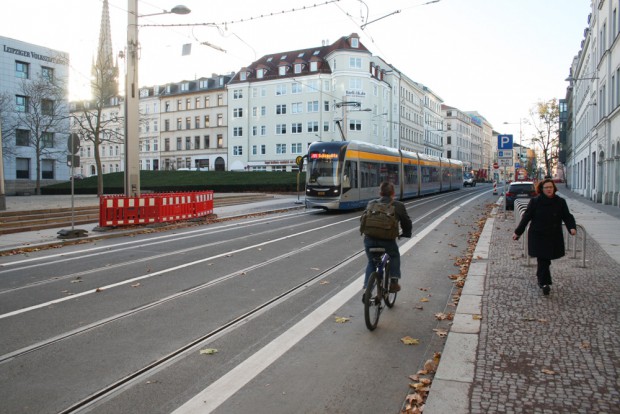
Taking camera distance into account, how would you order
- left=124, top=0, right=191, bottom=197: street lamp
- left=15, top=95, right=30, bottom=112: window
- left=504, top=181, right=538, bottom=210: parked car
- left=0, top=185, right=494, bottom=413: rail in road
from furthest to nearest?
left=15, top=95, right=30, bottom=112: window, left=504, top=181, right=538, bottom=210: parked car, left=124, top=0, right=191, bottom=197: street lamp, left=0, top=185, right=494, bottom=413: rail in road

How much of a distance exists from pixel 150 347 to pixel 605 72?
32700mm

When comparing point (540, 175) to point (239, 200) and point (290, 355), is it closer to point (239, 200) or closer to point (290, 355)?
point (239, 200)

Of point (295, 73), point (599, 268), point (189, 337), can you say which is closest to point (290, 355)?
point (189, 337)

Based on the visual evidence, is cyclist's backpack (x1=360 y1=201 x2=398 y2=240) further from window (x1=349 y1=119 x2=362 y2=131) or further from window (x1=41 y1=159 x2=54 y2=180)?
window (x1=349 y1=119 x2=362 y2=131)

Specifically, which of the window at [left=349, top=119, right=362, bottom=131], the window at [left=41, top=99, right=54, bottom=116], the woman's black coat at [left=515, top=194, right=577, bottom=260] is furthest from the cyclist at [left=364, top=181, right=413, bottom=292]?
the window at [left=349, top=119, right=362, bottom=131]

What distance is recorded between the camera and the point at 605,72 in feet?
100

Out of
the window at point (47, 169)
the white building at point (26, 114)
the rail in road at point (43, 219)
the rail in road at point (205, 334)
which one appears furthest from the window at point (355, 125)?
the rail in road at point (205, 334)

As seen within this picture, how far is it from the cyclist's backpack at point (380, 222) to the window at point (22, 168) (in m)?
56.4

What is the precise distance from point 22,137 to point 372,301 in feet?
184

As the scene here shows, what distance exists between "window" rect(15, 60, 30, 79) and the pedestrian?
58365mm

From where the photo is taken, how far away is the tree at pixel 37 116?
4616 cm

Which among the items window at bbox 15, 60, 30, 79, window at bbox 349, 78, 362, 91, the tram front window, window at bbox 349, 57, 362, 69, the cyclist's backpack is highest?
window at bbox 349, 57, 362, 69

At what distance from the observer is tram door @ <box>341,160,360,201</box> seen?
22.8 meters

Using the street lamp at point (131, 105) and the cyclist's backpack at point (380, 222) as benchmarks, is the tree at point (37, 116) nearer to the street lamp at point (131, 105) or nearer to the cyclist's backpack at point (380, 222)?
the street lamp at point (131, 105)
